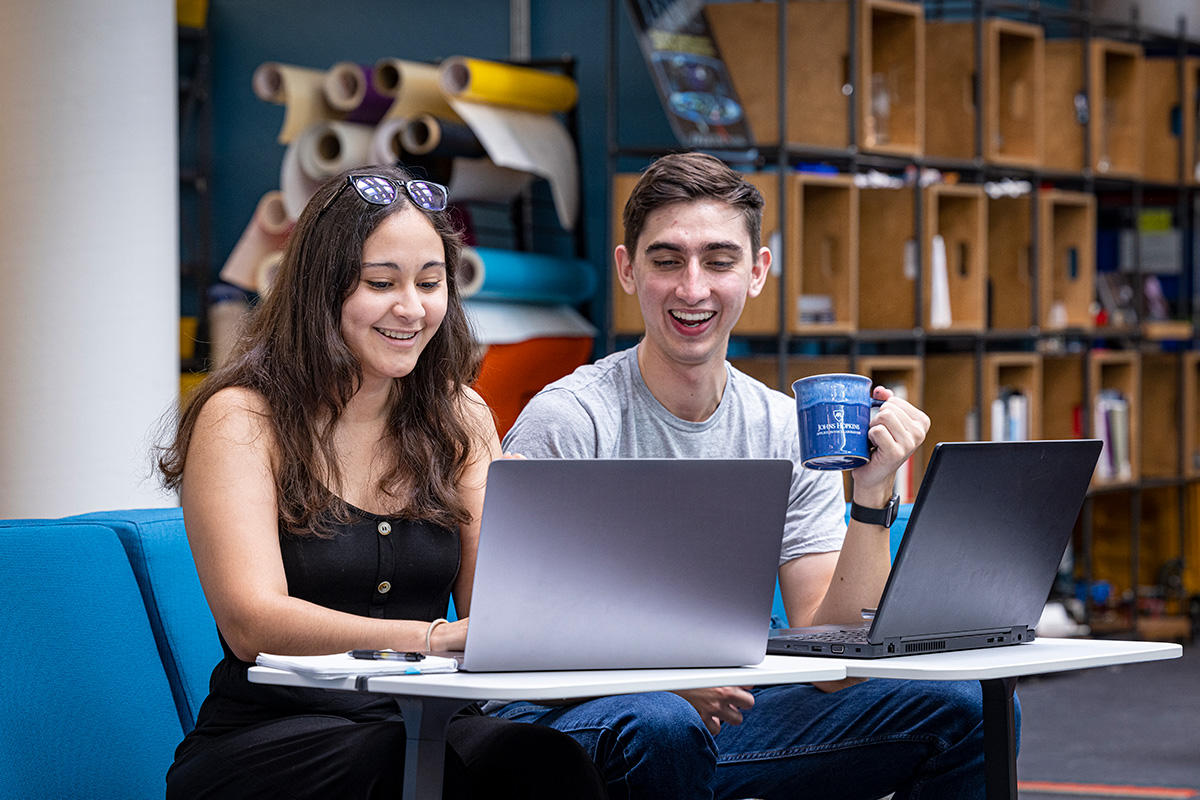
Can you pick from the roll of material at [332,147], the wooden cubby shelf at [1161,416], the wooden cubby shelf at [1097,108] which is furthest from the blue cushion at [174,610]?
the wooden cubby shelf at [1161,416]

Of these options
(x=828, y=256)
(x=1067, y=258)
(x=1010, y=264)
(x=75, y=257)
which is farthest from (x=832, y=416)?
(x=1067, y=258)

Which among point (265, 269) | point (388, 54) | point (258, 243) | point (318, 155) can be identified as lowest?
point (265, 269)

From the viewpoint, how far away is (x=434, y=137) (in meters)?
4.64

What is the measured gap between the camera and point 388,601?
1.96 metres

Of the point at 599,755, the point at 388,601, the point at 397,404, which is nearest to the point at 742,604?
the point at 599,755

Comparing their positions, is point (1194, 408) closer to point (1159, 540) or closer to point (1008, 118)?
point (1159, 540)

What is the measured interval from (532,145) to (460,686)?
11.9 feet

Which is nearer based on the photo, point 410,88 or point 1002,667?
point 1002,667

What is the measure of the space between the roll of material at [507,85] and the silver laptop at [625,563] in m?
3.29

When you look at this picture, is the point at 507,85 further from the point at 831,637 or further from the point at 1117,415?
the point at 831,637

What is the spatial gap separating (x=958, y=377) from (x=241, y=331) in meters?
3.81

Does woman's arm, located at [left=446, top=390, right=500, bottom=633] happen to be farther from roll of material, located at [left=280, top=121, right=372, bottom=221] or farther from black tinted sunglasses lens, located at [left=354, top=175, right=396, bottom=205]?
roll of material, located at [left=280, top=121, right=372, bottom=221]

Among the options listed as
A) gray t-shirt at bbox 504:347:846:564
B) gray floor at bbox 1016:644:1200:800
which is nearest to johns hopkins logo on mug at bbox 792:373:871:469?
gray t-shirt at bbox 504:347:846:564

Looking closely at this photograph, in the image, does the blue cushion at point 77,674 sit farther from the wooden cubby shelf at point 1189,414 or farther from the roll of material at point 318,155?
the wooden cubby shelf at point 1189,414
